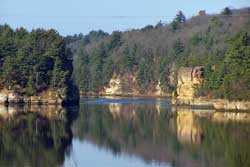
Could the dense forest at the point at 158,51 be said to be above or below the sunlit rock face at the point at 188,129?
above

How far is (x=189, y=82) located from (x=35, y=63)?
877 inches

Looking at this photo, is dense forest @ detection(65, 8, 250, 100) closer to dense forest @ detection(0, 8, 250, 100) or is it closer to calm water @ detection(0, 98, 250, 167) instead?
dense forest @ detection(0, 8, 250, 100)

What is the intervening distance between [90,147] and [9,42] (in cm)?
5493

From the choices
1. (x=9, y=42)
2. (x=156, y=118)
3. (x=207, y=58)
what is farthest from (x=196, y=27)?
(x=156, y=118)

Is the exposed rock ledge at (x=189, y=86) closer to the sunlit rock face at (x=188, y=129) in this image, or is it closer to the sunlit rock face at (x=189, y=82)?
the sunlit rock face at (x=189, y=82)

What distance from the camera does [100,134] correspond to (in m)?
59.8

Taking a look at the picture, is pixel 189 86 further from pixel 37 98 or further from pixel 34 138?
pixel 34 138

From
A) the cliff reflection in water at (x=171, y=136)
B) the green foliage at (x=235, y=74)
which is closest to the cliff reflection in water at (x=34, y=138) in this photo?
the cliff reflection in water at (x=171, y=136)

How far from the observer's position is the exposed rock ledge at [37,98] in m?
96.6

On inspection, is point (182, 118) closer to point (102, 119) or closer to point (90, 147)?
point (102, 119)

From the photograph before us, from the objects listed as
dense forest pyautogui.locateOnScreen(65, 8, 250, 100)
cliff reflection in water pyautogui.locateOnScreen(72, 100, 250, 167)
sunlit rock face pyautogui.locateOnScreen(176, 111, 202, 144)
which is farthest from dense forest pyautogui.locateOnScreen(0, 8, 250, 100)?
sunlit rock face pyautogui.locateOnScreen(176, 111, 202, 144)

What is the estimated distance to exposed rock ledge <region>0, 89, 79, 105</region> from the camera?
9662 cm

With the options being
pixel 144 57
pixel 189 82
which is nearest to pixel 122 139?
pixel 189 82

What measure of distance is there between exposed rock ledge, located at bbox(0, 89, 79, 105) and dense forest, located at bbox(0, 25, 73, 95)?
58 cm
